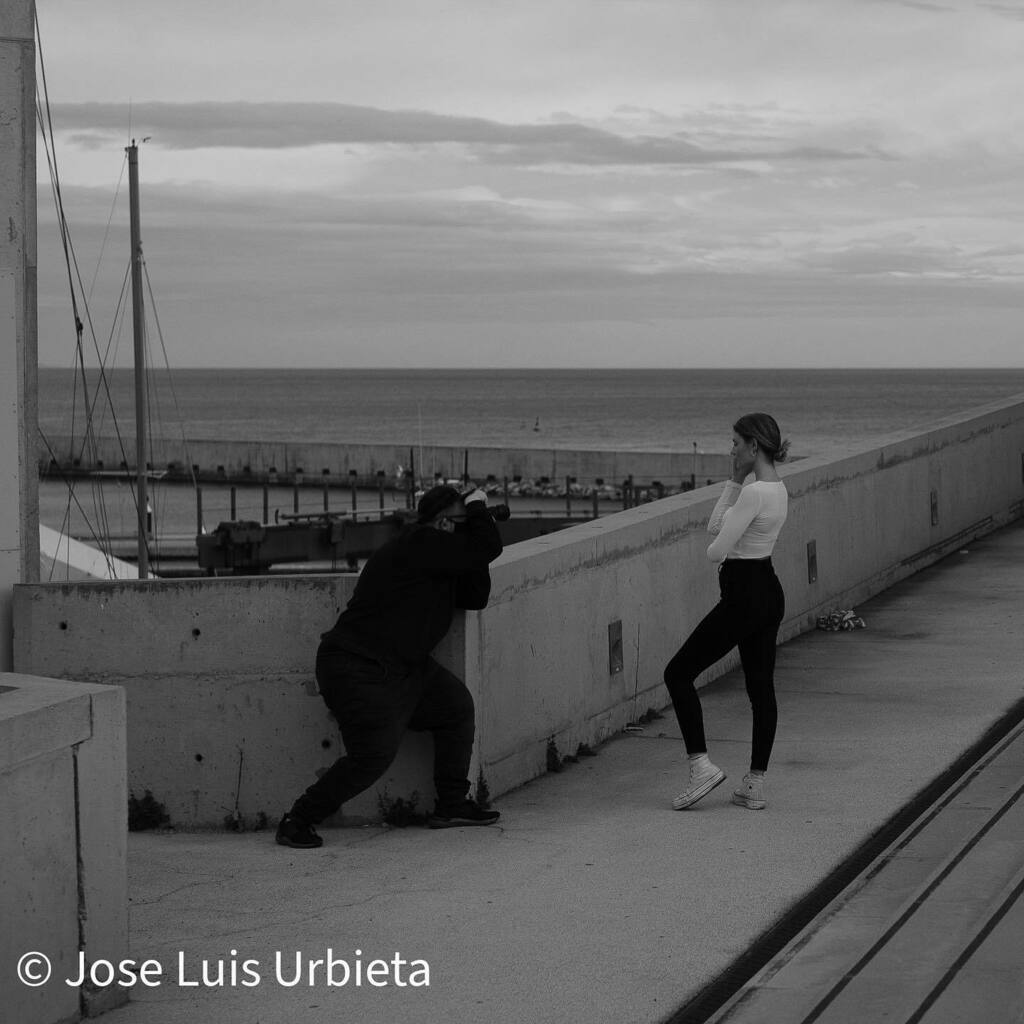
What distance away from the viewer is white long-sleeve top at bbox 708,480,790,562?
671 cm

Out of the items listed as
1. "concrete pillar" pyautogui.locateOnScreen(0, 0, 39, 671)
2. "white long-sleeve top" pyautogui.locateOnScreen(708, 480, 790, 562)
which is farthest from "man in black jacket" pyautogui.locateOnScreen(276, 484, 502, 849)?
"concrete pillar" pyautogui.locateOnScreen(0, 0, 39, 671)

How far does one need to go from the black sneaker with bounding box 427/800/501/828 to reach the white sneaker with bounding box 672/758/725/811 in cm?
84

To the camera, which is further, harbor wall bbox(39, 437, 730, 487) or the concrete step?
harbor wall bbox(39, 437, 730, 487)

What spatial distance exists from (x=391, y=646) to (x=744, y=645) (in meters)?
1.52

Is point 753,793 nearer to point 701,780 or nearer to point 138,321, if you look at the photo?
point 701,780

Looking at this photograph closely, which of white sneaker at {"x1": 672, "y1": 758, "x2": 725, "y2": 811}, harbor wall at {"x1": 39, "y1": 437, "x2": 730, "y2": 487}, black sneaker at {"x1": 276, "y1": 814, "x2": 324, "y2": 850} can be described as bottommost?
harbor wall at {"x1": 39, "y1": 437, "x2": 730, "y2": 487}

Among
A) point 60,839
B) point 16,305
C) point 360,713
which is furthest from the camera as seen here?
point 16,305

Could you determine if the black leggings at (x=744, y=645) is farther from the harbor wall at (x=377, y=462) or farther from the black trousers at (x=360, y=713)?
the harbor wall at (x=377, y=462)

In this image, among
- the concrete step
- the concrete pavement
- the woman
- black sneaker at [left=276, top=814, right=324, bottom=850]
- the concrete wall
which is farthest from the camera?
the woman

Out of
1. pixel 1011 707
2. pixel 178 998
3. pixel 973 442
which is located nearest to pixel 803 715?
pixel 1011 707

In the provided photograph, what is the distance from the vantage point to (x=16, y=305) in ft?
23.9

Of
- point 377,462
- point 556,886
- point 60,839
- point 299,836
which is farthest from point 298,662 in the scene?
point 377,462

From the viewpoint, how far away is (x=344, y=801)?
6.64 meters

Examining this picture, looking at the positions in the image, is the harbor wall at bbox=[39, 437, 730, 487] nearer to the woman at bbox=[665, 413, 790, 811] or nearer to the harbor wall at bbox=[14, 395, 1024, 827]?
the harbor wall at bbox=[14, 395, 1024, 827]
